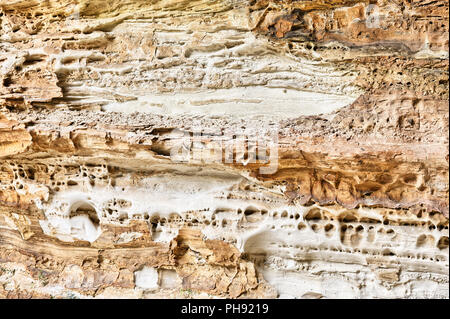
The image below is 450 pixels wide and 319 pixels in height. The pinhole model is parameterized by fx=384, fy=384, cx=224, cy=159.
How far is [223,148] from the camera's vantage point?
2.79 m

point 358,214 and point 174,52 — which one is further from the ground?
point 174,52

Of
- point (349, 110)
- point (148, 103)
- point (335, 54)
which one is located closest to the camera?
point (349, 110)

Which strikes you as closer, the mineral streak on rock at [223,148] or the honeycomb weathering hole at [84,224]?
the mineral streak on rock at [223,148]

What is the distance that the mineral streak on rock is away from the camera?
8.86 ft

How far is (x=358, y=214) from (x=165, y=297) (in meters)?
1.64

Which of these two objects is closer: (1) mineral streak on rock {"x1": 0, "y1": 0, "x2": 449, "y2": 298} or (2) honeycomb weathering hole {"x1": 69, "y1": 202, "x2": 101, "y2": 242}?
(1) mineral streak on rock {"x1": 0, "y1": 0, "x2": 449, "y2": 298}

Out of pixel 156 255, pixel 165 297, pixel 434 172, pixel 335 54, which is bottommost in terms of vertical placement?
pixel 165 297

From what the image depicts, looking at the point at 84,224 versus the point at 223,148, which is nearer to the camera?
the point at 223,148

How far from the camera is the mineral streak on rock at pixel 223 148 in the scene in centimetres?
270

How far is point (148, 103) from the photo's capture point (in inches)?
128

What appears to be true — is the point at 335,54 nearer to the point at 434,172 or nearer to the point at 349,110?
the point at 349,110

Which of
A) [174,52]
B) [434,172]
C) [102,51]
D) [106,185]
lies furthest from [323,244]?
[102,51]

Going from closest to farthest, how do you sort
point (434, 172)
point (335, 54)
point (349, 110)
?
1. point (434, 172)
2. point (349, 110)
3. point (335, 54)

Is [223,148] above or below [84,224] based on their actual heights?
above
